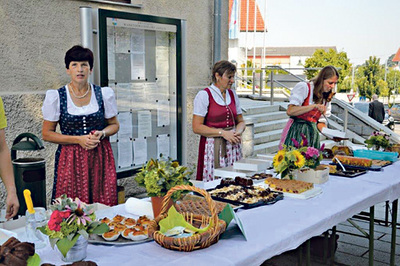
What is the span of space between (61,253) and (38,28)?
295 cm

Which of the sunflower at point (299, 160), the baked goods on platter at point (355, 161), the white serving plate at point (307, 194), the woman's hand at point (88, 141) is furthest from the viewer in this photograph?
the baked goods on platter at point (355, 161)

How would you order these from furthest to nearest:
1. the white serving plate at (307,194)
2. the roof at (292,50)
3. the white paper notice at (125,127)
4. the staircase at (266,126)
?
the roof at (292,50) → the staircase at (266,126) → the white paper notice at (125,127) → the white serving plate at (307,194)

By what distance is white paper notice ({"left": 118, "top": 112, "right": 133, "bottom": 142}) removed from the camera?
441cm

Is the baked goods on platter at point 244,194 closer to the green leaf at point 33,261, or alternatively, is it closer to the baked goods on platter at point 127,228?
the baked goods on platter at point 127,228

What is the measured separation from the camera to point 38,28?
417cm

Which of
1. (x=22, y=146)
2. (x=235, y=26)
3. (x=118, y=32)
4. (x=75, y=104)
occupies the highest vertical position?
(x=235, y=26)

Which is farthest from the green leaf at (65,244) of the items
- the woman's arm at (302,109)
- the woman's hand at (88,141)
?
the woman's arm at (302,109)

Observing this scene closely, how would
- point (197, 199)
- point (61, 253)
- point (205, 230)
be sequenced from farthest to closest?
point (197, 199) < point (205, 230) < point (61, 253)

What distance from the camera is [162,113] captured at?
15.7ft

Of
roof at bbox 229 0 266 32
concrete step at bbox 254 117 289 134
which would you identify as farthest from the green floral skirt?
roof at bbox 229 0 266 32

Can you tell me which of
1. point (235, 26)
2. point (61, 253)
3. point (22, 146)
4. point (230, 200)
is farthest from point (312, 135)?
point (235, 26)

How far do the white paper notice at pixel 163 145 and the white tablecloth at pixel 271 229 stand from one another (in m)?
2.05

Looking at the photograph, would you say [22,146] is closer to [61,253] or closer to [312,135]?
[61,253]

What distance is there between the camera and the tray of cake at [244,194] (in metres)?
2.55
